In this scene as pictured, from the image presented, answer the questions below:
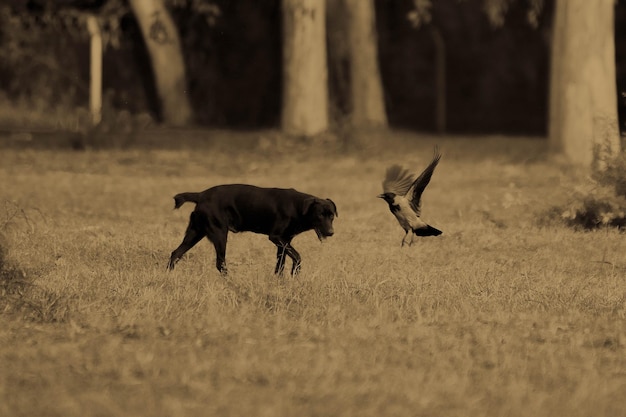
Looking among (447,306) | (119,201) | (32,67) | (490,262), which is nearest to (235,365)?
(447,306)

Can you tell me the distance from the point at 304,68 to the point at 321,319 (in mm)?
14234

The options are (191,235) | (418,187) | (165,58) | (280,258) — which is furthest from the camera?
(165,58)

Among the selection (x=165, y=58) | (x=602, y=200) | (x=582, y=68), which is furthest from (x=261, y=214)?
(x=165, y=58)

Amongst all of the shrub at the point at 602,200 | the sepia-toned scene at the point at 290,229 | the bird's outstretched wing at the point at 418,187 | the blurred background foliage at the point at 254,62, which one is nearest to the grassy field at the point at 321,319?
the sepia-toned scene at the point at 290,229

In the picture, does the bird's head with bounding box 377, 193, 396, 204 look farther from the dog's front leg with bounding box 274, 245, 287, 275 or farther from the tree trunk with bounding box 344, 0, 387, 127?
the tree trunk with bounding box 344, 0, 387, 127

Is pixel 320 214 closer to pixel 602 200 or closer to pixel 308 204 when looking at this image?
pixel 308 204

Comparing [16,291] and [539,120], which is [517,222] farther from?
[539,120]

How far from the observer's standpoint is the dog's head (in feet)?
31.9

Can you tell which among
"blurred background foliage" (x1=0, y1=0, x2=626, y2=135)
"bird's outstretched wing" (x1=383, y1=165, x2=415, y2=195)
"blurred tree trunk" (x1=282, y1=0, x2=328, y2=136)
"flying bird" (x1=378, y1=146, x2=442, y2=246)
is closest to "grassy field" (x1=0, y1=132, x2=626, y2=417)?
"flying bird" (x1=378, y1=146, x2=442, y2=246)

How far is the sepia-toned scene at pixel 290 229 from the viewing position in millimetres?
7371

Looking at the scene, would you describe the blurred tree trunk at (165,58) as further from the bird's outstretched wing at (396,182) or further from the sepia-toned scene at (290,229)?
the bird's outstretched wing at (396,182)

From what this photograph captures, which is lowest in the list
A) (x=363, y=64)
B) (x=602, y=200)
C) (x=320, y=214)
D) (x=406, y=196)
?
(x=602, y=200)

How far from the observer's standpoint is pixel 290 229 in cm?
992

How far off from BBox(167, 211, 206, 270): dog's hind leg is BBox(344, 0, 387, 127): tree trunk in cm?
1487
